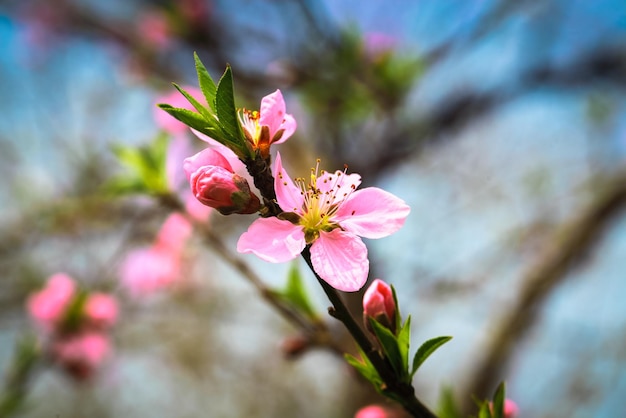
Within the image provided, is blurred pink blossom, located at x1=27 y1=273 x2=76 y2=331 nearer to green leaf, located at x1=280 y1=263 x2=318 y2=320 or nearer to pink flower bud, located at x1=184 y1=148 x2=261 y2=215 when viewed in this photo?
green leaf, located at x1=280 y1=263 x2=318 y2=320

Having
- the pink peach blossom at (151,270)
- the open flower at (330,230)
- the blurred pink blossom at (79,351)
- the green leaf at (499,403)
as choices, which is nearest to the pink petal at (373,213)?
the open flower at (330,230)

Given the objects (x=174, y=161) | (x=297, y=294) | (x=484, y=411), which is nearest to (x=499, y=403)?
(x=484, y=411)

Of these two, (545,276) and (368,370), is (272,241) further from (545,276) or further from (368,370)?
(545,276)

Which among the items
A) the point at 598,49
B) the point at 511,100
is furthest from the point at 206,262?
the point at 598,49

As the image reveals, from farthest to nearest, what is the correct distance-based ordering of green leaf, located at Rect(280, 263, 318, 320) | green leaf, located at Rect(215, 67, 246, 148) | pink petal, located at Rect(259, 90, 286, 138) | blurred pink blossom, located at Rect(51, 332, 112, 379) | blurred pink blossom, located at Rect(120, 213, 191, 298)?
blurred pink blossom, located at Rect(120, 213, 191, 298), blurred pink blossom, located at Rect(51, 332, 112, 379), green leaf, located at Rect(280, 263, 318, 320), pink petal, located at Rect(259, 90, 286, 138), green leaf, located at Rect(215, 67, 246, 148)

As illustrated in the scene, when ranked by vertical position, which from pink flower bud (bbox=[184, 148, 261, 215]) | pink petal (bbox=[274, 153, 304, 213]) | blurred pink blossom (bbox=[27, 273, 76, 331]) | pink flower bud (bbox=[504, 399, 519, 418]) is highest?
blurred pink blossom (bbox=[27, 273, 76, 331])

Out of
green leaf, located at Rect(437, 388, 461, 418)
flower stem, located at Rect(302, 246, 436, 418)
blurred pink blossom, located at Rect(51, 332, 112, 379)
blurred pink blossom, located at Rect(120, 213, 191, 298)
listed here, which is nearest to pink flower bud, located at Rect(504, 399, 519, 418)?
green leaf, located at Rect(437, 388, 461, 418)

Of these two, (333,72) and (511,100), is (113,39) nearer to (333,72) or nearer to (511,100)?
(333,72)
